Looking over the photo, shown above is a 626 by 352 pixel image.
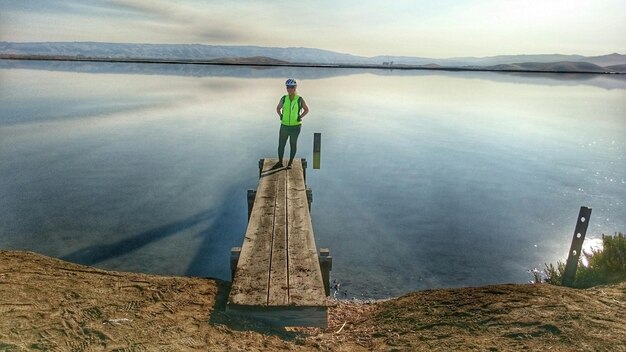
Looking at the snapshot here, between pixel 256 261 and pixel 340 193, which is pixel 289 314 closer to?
pixel 256 261

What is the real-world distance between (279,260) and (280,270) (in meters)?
0.36

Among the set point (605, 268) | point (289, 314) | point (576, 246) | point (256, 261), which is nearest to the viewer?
point (289, 314)

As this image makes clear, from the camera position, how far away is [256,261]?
7.04 meters

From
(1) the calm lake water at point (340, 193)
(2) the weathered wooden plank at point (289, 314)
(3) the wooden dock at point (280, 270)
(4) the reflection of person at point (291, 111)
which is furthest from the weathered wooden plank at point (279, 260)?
(1) the calm lake water at point (340, 193)

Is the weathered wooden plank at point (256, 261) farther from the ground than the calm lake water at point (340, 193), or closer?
farther from the ground

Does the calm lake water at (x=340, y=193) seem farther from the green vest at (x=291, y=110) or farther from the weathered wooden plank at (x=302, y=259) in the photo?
the green vest at (x=291, y=110)

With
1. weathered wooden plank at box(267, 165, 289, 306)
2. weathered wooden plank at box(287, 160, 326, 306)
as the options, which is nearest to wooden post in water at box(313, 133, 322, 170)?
weathered wooden plank at box(287, 160, 326, 306)

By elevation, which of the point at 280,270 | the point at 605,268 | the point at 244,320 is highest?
the point at 280,270

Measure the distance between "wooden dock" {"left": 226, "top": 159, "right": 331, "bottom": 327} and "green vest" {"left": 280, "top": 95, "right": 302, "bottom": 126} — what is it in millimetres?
2918

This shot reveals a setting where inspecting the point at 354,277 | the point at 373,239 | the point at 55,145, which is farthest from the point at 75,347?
the point at 55,145

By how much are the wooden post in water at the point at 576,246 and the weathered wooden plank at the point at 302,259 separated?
5.86 metres

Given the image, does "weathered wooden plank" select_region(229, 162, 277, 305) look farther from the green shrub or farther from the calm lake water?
the green shrub

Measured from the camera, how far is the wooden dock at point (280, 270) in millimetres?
5840

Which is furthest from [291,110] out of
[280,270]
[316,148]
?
[316,148]
